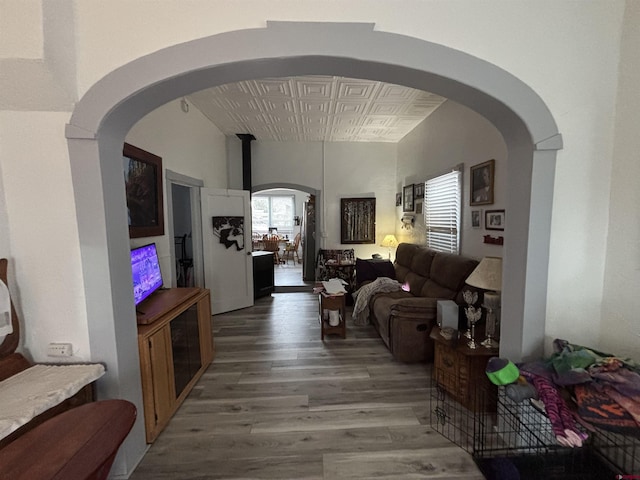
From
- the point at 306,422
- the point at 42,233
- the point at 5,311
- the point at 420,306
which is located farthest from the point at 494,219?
the point at 5,311

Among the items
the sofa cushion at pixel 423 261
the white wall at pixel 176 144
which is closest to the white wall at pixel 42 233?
the white wall at pixel 176 144

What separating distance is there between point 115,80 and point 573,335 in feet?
9.90

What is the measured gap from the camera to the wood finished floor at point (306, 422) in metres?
1.70

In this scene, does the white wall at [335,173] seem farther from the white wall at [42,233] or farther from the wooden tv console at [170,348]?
the white wall at [42,233]

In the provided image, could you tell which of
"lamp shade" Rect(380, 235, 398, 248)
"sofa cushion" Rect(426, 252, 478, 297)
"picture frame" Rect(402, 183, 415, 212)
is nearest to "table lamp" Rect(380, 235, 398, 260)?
"lamp shade" Rect(380, 235, 398, 248)

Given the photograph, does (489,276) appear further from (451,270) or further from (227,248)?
(227,248)

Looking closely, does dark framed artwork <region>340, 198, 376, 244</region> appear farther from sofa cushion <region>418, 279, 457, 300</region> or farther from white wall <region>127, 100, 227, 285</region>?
white wall <region>127, 100, 227, 285</region>

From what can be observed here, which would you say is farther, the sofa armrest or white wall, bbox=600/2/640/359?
the sofa armrest

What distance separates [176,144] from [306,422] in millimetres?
3317

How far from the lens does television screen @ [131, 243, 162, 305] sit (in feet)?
7.17

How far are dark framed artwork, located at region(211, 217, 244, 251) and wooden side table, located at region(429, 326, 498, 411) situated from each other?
340 centimetres

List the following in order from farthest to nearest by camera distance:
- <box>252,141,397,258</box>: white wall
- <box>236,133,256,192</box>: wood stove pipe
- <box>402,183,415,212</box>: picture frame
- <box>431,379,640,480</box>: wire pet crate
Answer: <box>252,141,397,258</box>: white wall, <box>236,133,256,192</box>: wood stove pipe, <box>402,183,415,212</box>: picture frame, <box>431,379,640,480</box>: wire pet crate

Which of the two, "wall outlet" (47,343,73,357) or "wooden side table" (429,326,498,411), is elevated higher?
"wall outlet" (47,343,73,357)

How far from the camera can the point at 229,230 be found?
4.47 metres
